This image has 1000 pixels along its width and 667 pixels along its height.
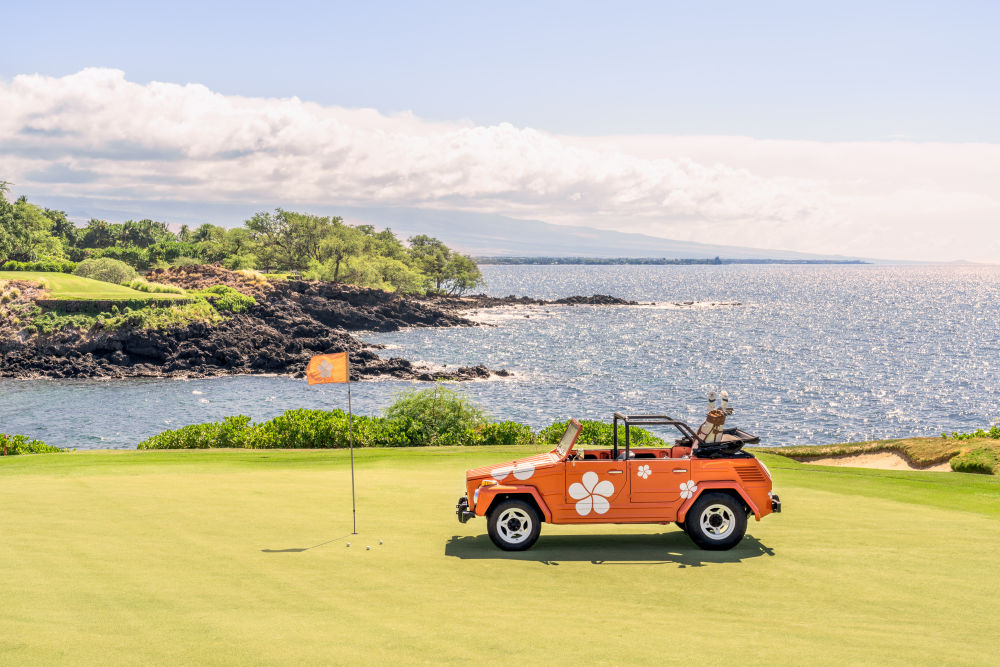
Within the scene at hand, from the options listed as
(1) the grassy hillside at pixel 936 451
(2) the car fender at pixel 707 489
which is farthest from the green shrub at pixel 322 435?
(2) the car fender at pixel 707 489

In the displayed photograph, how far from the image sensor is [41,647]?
7930mm

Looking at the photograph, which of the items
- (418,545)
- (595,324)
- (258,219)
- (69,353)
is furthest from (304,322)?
(418,545)

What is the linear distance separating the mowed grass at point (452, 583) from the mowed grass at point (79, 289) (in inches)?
2802

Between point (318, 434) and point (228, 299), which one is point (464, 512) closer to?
point (318, 434)

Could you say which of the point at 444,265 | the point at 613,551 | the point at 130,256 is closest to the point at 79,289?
the point at 130,256

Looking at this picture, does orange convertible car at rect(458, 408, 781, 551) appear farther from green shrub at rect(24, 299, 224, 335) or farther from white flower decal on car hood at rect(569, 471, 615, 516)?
green shrub at rect(24, 299, 224, 335)

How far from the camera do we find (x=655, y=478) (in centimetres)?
1197

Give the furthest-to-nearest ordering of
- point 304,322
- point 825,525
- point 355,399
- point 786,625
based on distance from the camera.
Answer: point 304,322 → point 355,399 → point 825,525 → point 786,625

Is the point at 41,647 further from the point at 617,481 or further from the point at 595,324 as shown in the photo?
the point at 595,324

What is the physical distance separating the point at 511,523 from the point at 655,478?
2391mm

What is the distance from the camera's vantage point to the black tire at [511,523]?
12008mm

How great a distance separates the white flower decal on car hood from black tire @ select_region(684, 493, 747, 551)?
1354 mm

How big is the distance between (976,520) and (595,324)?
117852mm

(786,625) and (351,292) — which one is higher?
(351,292)
